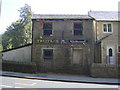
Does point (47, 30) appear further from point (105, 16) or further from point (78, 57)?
point (105, 16)

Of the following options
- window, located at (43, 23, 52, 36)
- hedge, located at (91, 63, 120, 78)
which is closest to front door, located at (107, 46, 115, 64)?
hedge, located at (91, 63, 120, 78)

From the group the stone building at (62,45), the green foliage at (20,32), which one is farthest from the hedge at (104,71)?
the green foliage at (20,32)

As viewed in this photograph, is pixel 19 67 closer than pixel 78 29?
Yes

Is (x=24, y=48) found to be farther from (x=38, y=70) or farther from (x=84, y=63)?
(x=84, y=63)

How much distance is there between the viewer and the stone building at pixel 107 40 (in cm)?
1593

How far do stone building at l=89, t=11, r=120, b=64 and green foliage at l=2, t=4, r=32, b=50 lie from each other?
786 inches

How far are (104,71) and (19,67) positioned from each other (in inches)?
374

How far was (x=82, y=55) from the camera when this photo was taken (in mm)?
16125

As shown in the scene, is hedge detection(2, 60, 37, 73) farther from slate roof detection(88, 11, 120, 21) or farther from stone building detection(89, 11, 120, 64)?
slate roof detection(88, 11, 120, 21)

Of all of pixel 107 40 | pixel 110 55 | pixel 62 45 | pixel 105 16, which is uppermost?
pixel 105 16

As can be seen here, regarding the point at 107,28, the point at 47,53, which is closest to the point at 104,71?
the point at 107,28

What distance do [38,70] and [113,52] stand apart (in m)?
9.42

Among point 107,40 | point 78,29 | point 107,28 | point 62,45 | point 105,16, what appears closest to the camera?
point 107,40

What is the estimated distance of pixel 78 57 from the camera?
16.2 meters
